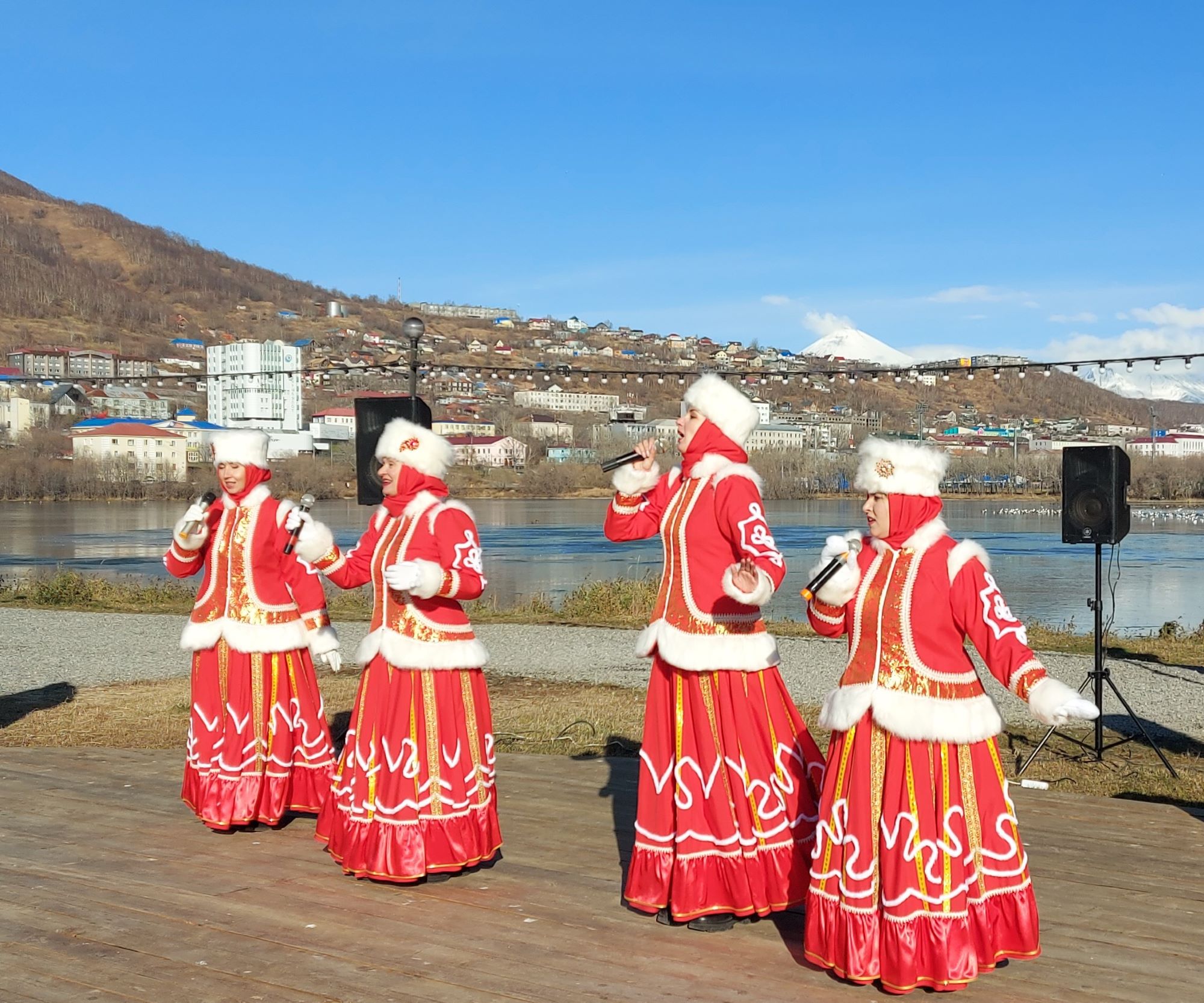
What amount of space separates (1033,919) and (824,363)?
101026 millimetres

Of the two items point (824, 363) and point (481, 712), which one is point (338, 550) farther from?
point (824, 363)

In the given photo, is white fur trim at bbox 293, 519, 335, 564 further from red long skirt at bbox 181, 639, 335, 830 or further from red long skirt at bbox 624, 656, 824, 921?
red long skirt at bbox 624, 656, 824, 921

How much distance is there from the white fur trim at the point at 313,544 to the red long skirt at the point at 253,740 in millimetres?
697

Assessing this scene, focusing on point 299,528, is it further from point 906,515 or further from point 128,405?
point 128,405

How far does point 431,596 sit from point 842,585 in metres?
1.55

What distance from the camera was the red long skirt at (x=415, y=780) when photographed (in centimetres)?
451

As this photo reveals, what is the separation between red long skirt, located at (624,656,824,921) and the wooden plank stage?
0.43 feet

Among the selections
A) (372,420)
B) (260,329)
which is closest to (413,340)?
(372,420)

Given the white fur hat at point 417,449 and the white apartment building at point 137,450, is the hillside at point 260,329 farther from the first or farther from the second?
the white fur hat at point 417,449

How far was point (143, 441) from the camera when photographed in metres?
82.9

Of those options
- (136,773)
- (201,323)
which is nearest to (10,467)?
(136,773)

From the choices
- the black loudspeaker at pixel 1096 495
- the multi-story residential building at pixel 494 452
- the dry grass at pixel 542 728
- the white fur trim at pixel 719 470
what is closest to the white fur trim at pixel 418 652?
the white fur trim at pixel 719 470

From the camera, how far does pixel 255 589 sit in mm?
5469

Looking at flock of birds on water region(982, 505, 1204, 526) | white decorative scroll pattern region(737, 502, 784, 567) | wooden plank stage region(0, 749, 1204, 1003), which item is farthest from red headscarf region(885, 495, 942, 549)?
flock of birds on water region(982, 505, 1204, 526)
